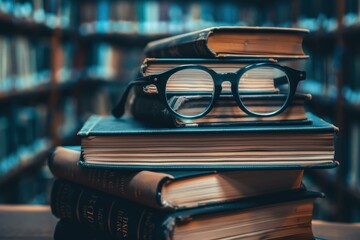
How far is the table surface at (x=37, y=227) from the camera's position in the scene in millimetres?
833

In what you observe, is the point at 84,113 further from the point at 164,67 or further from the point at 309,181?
the point at 164,67

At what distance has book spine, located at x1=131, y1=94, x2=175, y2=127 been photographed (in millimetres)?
702

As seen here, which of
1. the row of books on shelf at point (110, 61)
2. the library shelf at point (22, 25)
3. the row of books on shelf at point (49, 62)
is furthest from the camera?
the row of books on shelf at point (110, 61)

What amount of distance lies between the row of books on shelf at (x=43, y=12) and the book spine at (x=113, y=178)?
55.0 inches

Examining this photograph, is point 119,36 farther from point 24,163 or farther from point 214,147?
point 214,147

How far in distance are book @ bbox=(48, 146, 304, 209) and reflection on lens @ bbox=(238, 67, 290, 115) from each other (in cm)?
8

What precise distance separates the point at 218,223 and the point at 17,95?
1837 mm

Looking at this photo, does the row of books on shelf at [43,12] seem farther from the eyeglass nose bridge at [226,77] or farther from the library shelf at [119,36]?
the eyeglass nose bridge at [226,77]

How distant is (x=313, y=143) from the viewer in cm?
70

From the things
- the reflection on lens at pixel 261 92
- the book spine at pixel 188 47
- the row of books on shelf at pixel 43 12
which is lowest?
the reflection on lens at pixel 261 92

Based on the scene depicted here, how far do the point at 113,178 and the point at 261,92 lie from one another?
0.68 ft

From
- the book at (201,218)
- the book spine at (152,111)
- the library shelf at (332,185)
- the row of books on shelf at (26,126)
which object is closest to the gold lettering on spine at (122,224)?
the book at (201,218)

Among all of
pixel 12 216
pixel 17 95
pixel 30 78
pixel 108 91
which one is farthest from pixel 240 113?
pixel 108 91

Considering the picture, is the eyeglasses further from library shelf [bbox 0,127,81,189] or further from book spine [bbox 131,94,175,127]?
library shelf [bbox 0,127,81,189]
